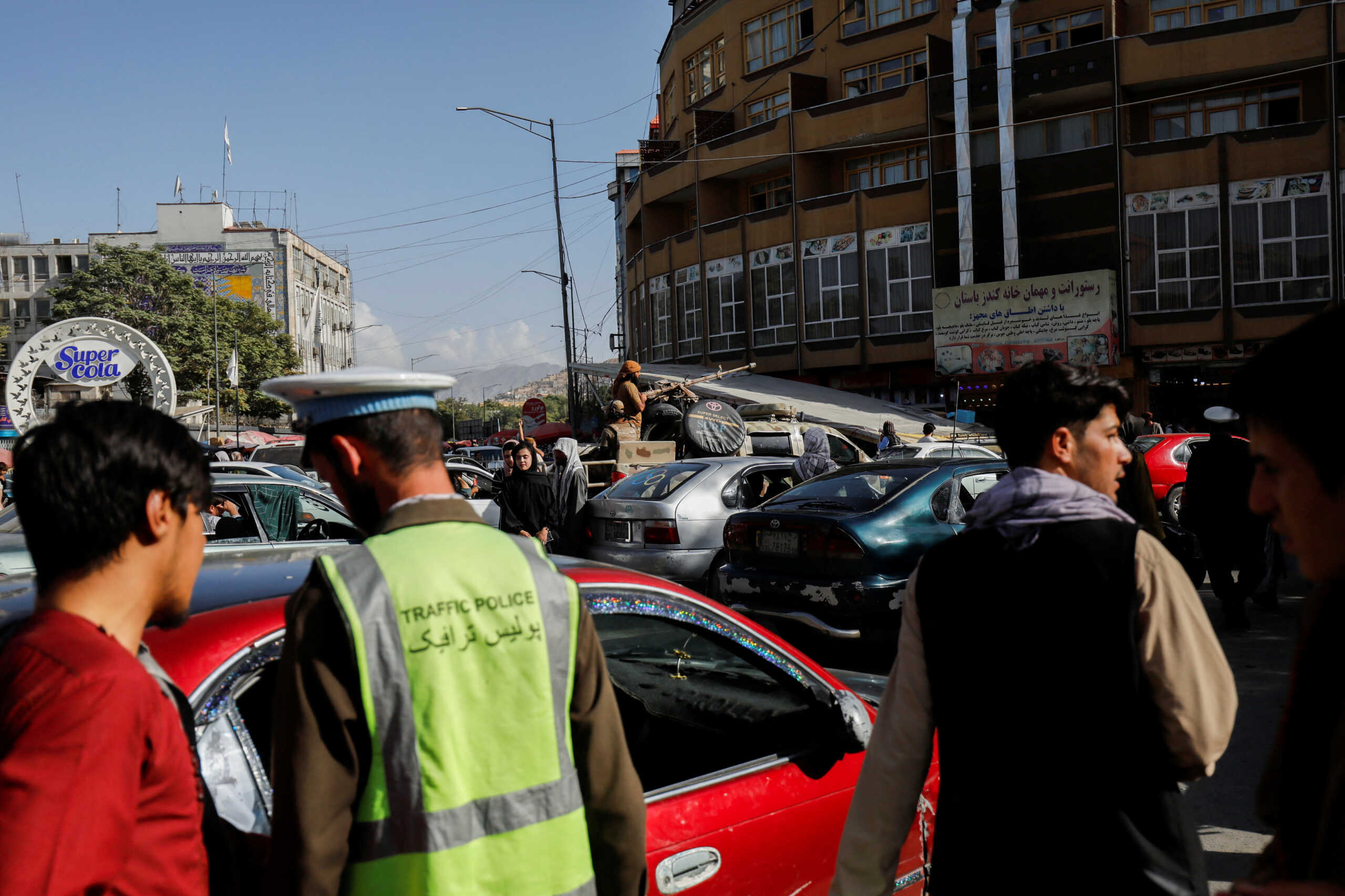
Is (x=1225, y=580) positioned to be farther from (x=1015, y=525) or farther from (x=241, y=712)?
(x=241, y=712)

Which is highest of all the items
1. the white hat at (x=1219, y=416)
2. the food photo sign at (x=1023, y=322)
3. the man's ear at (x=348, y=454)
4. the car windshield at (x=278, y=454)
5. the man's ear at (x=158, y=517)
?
the food photo sign at (x=1023, y=322)

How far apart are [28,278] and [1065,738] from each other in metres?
95.3

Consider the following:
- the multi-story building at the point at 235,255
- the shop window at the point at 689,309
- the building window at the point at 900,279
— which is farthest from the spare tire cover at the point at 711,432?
the multi-story building at the point at 235,255

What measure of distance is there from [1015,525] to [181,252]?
91.2 metres

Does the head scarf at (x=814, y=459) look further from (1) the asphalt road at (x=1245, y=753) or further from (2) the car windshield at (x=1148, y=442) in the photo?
(2) the car windshield at (x=1148, y=442)

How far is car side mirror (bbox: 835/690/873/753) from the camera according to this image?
280cm

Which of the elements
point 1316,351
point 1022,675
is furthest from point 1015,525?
point 1316,351

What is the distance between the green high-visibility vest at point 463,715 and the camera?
159 cm

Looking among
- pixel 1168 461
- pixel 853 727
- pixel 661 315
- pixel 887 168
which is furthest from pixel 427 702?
pixel 661 315

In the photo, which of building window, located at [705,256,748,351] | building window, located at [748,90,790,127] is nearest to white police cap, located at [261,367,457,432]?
building window, located at [705,256,748,351]

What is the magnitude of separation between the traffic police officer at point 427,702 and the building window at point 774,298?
3281 cm

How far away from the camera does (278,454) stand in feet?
71.7

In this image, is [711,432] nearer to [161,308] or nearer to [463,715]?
[463,715]

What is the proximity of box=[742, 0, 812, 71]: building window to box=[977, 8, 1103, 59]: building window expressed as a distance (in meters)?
6.94
